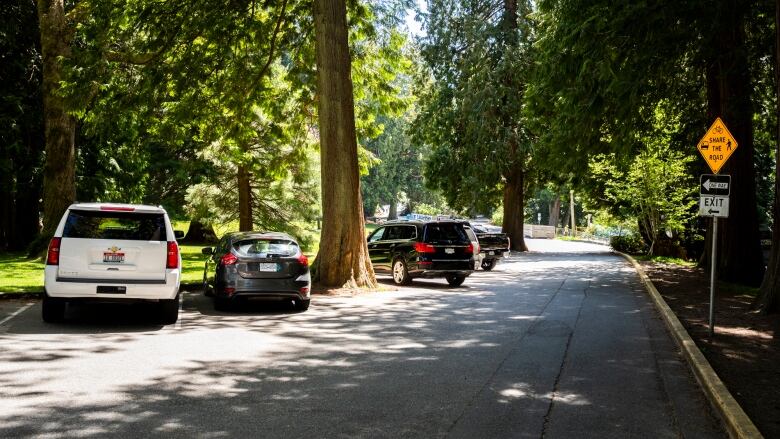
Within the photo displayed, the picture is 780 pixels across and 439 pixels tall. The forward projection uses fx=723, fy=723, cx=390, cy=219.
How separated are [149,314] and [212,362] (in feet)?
15.1

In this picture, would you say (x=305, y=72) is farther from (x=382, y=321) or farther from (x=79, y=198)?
(x=79, y=198)

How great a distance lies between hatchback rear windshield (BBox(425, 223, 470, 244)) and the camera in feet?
63.8

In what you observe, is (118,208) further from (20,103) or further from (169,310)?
(20,103)

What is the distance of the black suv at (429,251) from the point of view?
1934 centimetres

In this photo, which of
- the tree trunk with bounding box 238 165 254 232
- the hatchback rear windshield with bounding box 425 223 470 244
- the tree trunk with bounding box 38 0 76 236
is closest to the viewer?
the hatchback rear windshield with bounding box 425 223 470 244

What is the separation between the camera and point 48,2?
22375 millimetres

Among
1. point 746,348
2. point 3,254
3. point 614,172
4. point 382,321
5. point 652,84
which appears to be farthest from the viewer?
point 614,172

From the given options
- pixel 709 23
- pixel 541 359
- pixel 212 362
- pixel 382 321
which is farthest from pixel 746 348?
pixel 709 23

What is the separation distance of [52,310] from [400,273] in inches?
418

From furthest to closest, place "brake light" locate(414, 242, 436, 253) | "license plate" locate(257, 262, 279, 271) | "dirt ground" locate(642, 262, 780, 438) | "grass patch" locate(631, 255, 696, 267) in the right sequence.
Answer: "grass patch" locate(631, 255, 696, 267), "brake light" locate(414, 242, 436, 253), "license plate" locate(257, 262, 279, 271), "dirt ground" locate(642, 262, 780, 438)

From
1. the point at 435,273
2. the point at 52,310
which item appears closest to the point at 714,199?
the point at 435,273

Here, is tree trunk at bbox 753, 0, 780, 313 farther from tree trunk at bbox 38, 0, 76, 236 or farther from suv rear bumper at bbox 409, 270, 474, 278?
tree trunk at bbox 38, 0, 76, 236

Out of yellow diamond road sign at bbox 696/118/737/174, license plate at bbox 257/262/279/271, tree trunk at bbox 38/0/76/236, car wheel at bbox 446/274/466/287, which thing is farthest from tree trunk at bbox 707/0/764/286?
tree trunk at bbox 38/0/76/236

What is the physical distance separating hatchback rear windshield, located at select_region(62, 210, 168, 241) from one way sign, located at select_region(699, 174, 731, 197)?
8261 millimetres
